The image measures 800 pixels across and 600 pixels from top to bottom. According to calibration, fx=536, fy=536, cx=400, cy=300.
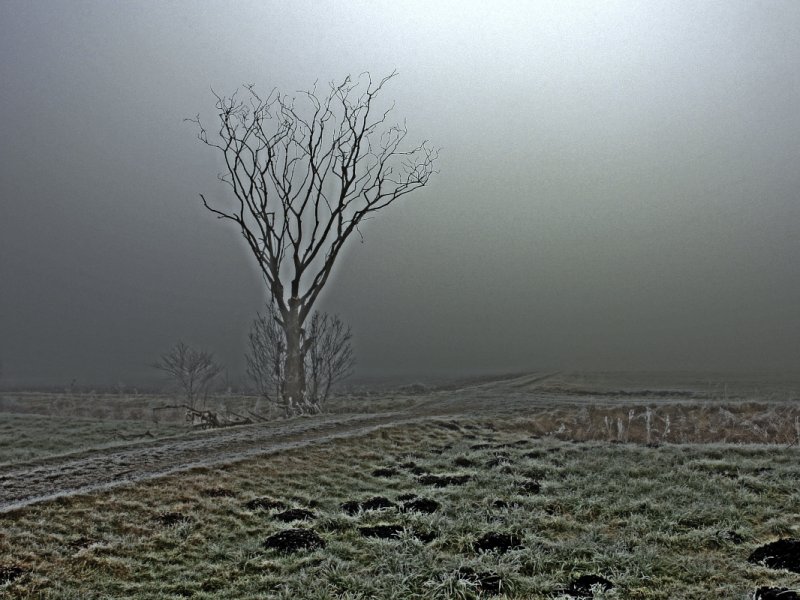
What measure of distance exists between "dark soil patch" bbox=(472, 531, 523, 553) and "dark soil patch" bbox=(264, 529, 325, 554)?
2.56 meters

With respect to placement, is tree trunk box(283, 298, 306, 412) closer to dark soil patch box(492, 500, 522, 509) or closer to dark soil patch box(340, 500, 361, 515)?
dark soil patch box(340, 500, 361, 515)

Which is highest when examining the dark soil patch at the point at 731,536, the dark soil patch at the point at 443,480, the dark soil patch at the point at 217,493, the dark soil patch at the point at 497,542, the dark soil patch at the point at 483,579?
the dark soil patch at the point at 217,493

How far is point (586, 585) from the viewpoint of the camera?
285 inches

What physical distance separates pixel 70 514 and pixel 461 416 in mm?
16473

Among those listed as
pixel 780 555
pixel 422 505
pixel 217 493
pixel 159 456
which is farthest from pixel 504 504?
pixel 159 456

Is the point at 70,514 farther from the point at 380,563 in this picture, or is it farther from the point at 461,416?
the point at 461,416

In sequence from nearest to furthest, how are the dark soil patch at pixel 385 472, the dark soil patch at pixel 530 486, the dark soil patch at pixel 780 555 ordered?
the dark soil patch at pixel 780 555 < the dark soil patch at pixel 530 486 < the dark soil patch at pixel 385 472

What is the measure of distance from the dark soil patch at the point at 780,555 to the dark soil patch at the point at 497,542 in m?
3.45

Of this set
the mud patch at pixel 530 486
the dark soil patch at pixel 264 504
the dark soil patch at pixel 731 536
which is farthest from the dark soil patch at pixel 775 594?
the dark soil patch at pixel 264 504

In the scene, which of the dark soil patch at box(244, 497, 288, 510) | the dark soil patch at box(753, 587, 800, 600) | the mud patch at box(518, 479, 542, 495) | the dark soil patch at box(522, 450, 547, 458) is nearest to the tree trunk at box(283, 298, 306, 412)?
the dark soil patch at box(522, 450, 547, 458)

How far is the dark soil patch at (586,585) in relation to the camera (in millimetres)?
7034

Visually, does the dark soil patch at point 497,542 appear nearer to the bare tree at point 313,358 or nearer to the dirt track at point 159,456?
the dirt track at point 159,456

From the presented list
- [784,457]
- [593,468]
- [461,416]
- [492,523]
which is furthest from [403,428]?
[784,457]

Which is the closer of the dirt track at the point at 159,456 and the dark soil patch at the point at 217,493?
the dark soil patch at the point at 217,493
